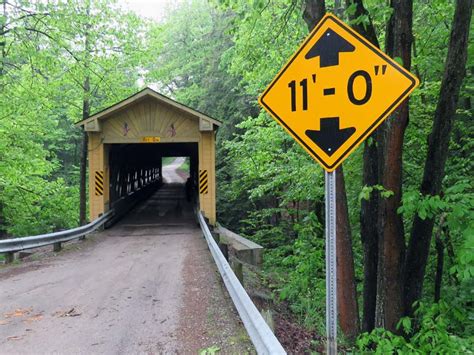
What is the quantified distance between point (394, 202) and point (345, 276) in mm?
1464

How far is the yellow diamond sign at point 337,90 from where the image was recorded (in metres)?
2.76

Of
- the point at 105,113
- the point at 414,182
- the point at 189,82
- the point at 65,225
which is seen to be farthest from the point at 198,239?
the point at 189,82

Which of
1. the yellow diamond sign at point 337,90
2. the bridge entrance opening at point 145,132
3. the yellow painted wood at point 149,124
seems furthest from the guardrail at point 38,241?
the yellow diamond sign at point 337,90

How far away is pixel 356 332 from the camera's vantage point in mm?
5520

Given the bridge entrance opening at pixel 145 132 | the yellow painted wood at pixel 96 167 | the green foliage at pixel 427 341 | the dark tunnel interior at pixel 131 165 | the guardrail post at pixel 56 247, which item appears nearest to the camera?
the green foliage at pixel 427 341

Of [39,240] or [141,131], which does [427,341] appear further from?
[141,131]

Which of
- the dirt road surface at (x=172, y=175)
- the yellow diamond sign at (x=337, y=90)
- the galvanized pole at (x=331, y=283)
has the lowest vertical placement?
the galvanized pole at (x=331, y=283)

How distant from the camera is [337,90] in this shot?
2.89m

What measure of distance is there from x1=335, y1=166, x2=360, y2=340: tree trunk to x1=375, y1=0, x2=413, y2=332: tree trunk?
82 cm

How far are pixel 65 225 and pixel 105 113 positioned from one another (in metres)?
11.5

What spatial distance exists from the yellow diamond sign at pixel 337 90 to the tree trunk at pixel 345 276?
102 inches

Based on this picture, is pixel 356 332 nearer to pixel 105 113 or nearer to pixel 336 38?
pixel 336 38

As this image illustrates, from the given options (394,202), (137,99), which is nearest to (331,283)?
(394,202)

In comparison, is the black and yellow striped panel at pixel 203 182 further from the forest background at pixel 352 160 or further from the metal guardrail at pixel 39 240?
the metal guardrail at pixel 39 240
